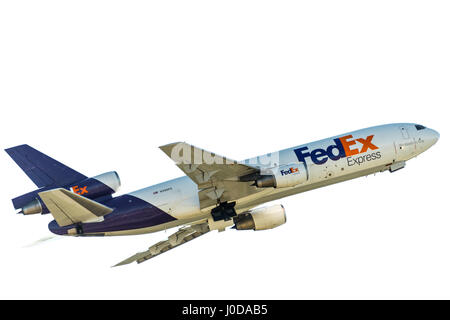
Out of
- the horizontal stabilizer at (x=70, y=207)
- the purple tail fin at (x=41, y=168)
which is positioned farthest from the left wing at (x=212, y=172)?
the purple tail fin at (x=41, y=168)

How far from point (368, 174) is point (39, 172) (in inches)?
715

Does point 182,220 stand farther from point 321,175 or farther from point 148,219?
point 321,175

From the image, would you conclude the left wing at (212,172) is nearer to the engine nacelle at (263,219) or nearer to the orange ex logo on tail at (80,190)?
the engine nacelle at (263,219)

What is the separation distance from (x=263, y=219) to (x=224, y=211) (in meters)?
2.87

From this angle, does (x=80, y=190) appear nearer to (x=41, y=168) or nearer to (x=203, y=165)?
(x=41, y=168)

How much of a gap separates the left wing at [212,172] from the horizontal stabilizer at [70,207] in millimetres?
5223

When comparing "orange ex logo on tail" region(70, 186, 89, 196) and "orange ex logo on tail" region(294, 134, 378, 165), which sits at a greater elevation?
"orange ex logo on tail" region(294, 134, 378, 165)

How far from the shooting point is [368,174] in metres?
32.5

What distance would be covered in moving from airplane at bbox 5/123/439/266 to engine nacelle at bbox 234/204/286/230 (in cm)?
6

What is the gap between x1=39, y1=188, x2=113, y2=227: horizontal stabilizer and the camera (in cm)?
2694

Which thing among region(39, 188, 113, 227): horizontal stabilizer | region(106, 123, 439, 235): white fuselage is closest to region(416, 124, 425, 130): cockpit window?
region(106, 123, 439, 235): white fuselage

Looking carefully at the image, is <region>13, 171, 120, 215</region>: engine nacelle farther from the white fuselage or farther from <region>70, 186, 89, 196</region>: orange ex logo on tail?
the white fuselage

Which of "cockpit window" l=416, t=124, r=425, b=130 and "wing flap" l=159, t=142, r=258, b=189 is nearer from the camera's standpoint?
"wing flap" l=159, t=142, r=258, b=189

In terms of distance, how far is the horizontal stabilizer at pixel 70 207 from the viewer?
88.4 feet
